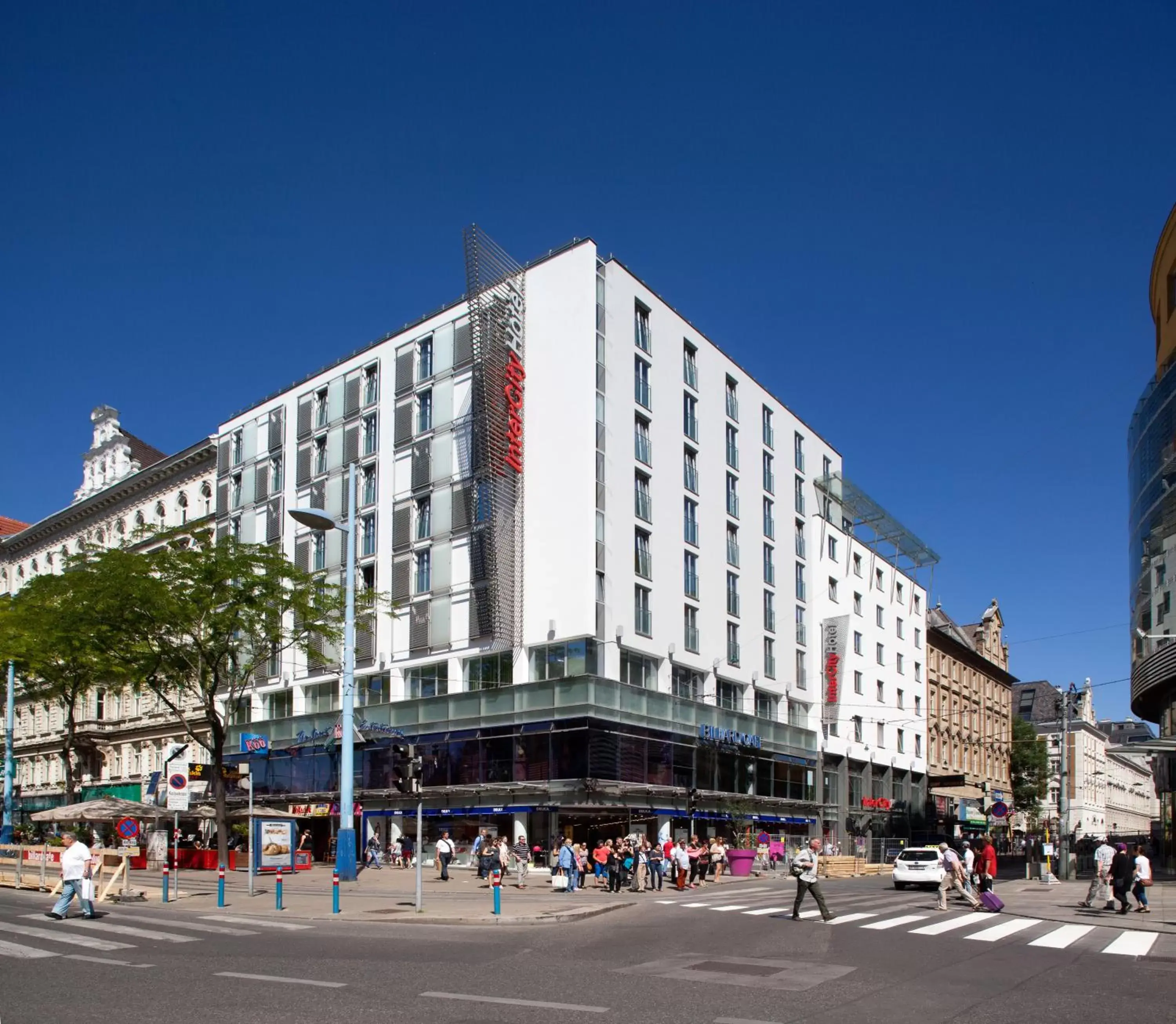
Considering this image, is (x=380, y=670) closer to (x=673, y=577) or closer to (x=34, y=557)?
(x=673, y=577)

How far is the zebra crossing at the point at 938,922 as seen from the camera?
63.7 feet

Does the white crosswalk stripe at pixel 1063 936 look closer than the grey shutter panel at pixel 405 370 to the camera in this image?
Yes

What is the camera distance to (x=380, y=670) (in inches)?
2124

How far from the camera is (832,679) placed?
64.4m

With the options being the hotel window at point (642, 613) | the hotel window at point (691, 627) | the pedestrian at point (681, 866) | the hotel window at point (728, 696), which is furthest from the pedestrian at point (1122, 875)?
the hotel window at point (728, 696)

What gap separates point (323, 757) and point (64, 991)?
44216 millimetres

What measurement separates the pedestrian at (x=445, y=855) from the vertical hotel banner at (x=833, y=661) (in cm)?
2909

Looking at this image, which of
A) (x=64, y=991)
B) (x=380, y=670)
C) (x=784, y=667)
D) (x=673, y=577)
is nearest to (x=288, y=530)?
(x=380, y=670)

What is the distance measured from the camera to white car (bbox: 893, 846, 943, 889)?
35594 mm

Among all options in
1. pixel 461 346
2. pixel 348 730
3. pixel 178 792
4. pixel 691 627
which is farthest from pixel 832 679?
pixel 178 792

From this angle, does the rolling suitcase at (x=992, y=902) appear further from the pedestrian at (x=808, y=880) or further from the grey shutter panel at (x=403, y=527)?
the grey shutter panel at (x=403, y=527)

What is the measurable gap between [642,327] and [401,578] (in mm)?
15717

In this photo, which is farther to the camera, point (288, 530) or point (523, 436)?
point (288, 530)

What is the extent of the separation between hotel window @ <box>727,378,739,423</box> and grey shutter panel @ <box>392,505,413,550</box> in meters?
17.1
